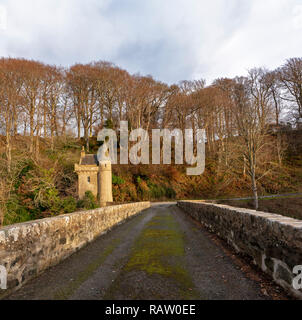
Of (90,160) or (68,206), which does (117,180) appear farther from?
(68,206)

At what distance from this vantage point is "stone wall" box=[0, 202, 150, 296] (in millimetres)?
3033

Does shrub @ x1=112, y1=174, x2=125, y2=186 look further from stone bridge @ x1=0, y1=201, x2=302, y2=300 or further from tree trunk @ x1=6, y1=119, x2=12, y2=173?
stone bridge @ x1=0, y1=201, x2=302, y2=300

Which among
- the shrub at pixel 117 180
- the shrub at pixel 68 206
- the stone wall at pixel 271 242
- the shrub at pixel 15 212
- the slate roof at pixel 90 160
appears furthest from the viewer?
the shrub at pixel 117 180

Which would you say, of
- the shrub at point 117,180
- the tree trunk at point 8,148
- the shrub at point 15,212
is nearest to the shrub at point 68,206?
the shrub at point 15,212

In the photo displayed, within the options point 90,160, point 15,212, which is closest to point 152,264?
point 15,212

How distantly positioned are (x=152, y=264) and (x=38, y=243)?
78.5 inches

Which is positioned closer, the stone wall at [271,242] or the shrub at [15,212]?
the stone wall at [271,242]

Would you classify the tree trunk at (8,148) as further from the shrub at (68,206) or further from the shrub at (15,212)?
the shrub at (68,206)

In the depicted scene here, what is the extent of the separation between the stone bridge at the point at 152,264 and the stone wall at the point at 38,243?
0.01 meters

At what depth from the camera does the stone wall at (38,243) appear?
9.95 feet

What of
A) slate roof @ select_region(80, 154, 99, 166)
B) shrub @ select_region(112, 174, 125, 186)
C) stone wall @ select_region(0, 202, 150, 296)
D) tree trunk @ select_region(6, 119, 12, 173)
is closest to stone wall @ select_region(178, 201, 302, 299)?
stone wall @ select_region(0, 202, 150, 296)
